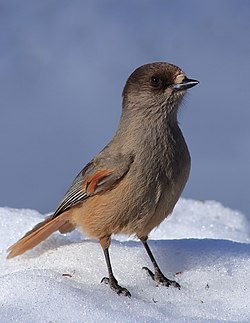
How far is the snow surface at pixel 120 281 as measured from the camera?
3889 millimetres

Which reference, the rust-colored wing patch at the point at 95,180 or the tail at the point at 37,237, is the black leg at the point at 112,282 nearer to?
the rust-colored wing patch at the point at 95,180

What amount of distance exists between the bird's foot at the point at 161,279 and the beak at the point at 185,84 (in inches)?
36.5

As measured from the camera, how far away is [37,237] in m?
4.90

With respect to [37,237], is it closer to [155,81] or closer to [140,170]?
[140,170]

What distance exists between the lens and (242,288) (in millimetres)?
4426

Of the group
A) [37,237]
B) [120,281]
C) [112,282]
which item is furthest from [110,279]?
[37,237]

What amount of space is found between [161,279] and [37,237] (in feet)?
2.55

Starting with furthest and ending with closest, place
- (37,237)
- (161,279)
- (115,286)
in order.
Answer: (37,237)
(161,279)
(115,286)

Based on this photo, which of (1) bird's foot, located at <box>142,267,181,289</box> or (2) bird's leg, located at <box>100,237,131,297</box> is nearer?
(2) bird's leg, located at <box>100,237,131,297</box>

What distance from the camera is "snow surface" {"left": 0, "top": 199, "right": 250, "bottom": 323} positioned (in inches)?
153

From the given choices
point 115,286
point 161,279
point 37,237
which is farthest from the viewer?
point 37,237

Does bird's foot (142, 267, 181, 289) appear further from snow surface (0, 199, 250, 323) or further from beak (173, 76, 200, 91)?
beak (173, 76, 200, 91)

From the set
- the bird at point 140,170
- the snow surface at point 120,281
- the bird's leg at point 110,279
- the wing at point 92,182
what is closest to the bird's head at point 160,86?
the bird at point 140,170

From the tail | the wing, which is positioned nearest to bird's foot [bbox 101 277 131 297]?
the wing
